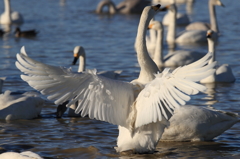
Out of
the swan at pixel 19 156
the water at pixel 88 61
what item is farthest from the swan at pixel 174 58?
the swan at pixel 19 156

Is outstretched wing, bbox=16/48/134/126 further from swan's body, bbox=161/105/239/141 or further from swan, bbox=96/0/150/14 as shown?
swan, bbox=96/0/150/14

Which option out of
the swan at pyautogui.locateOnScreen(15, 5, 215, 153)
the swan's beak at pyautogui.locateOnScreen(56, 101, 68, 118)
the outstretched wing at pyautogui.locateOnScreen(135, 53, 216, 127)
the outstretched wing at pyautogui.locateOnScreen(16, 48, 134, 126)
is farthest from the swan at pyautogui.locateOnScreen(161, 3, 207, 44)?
the outstretched wing at pyautogui.locateOnScreen(135, 53, 216, 127)

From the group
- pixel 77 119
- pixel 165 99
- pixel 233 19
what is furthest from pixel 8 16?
pixel 165 99

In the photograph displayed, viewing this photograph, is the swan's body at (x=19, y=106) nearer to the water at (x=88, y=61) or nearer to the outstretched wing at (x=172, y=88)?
the water at (x=88, y=61)

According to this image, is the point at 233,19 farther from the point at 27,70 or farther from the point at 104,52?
the point at 27,70

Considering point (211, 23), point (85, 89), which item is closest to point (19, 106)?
point (85, 89)

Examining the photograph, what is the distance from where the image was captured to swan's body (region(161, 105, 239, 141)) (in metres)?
7.03

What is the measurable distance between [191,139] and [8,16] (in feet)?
50.4

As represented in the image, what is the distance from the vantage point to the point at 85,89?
5.80 meters

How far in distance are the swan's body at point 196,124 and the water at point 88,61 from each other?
119 mm

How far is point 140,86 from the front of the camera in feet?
19.9

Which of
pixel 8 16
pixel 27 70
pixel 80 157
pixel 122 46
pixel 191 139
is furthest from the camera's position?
pixel 8 16

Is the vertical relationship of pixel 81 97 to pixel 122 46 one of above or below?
above

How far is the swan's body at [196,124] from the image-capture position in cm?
703
